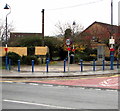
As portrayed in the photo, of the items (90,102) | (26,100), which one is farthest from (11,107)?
(90,102)

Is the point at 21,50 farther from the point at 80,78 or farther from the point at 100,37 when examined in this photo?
the point at 80,78

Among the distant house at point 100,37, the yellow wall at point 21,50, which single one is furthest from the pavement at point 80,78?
the distant house at point 100,37

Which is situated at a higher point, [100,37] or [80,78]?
[100,37]

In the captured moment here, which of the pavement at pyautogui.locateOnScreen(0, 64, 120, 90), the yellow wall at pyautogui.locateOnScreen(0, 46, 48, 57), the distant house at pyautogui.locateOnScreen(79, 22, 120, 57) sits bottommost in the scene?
the pavement at pyautogui.locateOnScreen(0, 64, 120, 90)

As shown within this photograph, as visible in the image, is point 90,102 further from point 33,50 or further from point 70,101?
point 33,50

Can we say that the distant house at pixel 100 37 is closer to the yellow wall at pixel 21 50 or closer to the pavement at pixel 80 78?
the yellow wall at pixel 21 50

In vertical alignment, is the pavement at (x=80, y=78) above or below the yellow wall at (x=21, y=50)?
below

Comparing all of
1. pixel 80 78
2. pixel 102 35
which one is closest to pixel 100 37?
pixel 102 35

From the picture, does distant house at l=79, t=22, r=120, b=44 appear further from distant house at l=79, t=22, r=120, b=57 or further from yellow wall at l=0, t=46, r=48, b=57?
yellow wall at l=0, t=46, r=48, b=57

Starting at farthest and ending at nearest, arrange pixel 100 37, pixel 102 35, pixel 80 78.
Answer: pixel 100 37 → pixel 102 35 → pixel 80 78

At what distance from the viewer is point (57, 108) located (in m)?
6.92

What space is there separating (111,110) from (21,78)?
10108 mm

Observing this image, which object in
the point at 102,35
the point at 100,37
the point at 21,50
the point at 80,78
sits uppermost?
the point at 102,35

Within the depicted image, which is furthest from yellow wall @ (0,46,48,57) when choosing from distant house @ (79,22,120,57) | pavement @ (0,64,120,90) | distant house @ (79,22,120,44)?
pavement @ (0,64,120,90)
